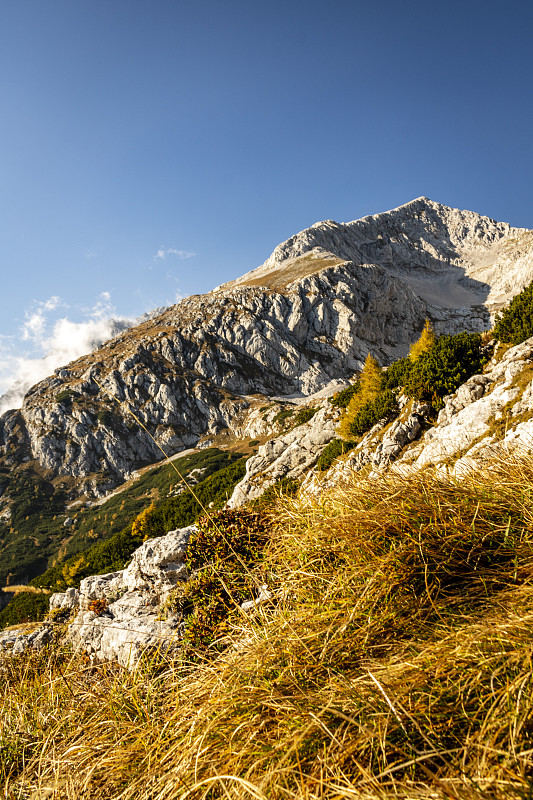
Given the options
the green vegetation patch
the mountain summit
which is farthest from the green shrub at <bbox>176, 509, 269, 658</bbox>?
the mountain summit

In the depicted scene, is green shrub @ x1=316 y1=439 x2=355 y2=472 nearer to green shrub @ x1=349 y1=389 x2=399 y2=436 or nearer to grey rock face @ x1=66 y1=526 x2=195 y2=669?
green shrub @ x1=349 y1=389 x2=399 y2=436

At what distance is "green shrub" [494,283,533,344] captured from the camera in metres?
13.6

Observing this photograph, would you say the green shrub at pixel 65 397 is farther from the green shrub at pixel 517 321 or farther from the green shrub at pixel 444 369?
the green shrub at pixel 517 321

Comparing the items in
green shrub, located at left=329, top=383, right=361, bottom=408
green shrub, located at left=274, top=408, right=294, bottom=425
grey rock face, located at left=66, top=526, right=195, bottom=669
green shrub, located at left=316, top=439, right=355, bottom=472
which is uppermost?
green shrub, located at left=274, top=408, right=294, bottom=425

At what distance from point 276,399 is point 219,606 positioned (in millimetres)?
126402

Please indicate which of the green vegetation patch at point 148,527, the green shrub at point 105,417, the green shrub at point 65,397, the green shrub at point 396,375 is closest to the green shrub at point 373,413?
the green shrub at point 396,375

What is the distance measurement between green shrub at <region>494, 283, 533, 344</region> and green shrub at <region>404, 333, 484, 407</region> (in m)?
1.14

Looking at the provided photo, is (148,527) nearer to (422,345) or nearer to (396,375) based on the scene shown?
(396,375)

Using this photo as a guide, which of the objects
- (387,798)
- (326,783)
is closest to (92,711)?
(326,783)

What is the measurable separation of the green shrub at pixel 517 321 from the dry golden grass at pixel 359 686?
13.8 meters

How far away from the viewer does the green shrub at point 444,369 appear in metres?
14.3

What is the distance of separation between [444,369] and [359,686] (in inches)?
592

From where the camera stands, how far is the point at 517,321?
46.4 ft

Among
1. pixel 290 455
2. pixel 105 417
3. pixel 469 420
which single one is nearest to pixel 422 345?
pixel 290 455
